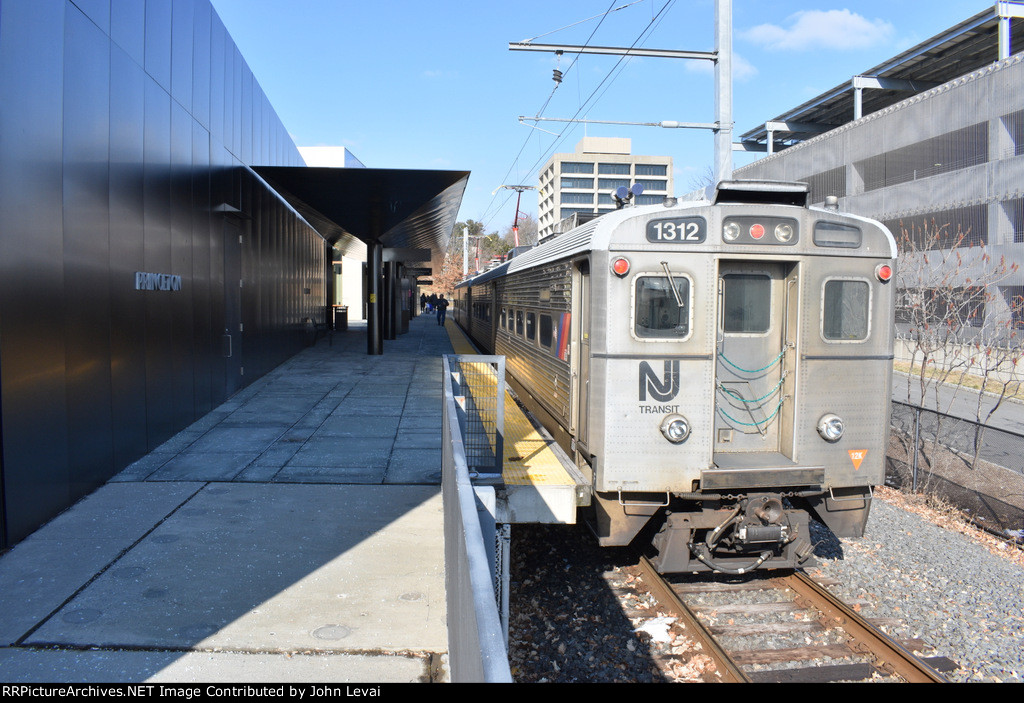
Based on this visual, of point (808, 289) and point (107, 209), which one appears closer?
point (808, 289)

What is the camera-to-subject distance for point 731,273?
21.1 ft

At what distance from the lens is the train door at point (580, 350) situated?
650 centimetres

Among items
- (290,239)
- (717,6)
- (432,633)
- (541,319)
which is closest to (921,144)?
(717,6)

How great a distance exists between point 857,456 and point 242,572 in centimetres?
533

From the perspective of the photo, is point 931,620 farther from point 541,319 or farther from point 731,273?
point 541,319

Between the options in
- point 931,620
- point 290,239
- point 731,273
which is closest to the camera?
point 931,620

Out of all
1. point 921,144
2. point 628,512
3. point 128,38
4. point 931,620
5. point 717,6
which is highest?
point 921,144

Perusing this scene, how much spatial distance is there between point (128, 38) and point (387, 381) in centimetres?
948

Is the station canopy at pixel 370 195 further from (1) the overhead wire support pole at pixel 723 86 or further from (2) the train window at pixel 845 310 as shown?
(2) the train window at pixel 845 310

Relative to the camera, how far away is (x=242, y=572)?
600cm

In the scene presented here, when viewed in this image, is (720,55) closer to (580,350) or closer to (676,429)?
(580,350)

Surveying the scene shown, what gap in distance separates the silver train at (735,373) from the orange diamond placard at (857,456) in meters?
0.02

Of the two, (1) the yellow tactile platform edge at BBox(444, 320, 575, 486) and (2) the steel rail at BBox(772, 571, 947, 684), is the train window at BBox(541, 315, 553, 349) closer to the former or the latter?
(1) the yellow tactile platform edge at BBox(444, 320, 575, 486)

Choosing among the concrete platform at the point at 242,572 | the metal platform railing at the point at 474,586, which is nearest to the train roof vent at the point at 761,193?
the metal platform railing at the point at 474,586
